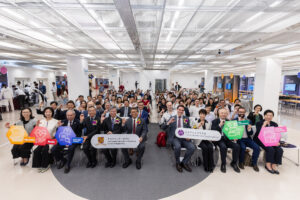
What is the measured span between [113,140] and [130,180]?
814mm

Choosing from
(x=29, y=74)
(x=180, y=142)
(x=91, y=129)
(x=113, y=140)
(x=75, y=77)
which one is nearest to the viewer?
(x=113, y=140)

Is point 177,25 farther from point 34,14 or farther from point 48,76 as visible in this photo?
point 48,76

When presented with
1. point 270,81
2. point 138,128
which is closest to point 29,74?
point 138,128

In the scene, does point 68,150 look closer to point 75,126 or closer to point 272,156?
point 75,126

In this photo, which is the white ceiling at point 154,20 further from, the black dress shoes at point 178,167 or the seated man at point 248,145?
the black dress shoes at point 178,167

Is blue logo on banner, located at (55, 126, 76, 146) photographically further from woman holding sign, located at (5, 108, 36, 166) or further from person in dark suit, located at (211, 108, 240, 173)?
person in dark suit, located at (211, 108, 240, 173)

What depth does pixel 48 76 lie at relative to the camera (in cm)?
1847

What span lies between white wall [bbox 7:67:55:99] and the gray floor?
1431 centimetres

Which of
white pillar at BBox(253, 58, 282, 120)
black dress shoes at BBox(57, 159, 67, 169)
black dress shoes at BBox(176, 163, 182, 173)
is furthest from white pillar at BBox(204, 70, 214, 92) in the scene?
black dress shoes at BBox(57, 159, 67, 169)

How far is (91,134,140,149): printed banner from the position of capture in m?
3.05

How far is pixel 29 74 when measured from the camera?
50.3ft

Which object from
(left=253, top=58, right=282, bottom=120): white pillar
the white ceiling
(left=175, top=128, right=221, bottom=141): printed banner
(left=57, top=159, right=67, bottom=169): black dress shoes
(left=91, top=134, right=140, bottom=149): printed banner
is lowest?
(left=57, top=159, right=67, bottom=169): black dress shoes

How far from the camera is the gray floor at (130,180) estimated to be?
257 centimetres

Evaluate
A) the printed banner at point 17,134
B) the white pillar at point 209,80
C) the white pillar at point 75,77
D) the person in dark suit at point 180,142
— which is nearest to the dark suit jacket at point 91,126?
the printed banner at point 17,134
